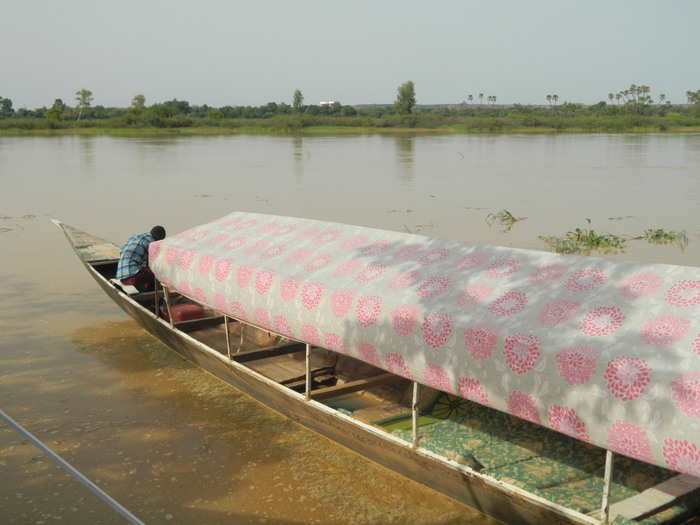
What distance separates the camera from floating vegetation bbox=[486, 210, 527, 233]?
44.6 feet

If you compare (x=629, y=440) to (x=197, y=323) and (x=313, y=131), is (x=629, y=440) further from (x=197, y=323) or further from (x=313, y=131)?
(x=313, y=131)

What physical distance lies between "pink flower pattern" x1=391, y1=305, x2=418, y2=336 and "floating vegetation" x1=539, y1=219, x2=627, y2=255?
27.3ft

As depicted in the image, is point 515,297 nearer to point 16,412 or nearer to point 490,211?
point 16,412

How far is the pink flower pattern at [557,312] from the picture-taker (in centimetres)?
310

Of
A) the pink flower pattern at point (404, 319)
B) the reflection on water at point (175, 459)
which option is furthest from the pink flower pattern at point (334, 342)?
the reflection on water at point (175, 459)

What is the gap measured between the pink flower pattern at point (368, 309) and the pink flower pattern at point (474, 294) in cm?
47

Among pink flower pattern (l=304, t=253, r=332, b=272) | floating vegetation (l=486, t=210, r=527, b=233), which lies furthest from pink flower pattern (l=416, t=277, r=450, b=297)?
floating vegetation (l=486, t=210, r=527, b=233)

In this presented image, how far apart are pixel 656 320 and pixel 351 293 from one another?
1675 mm

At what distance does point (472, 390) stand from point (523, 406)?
296 mm

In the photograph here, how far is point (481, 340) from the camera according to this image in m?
3.17

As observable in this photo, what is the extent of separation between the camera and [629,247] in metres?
11.5

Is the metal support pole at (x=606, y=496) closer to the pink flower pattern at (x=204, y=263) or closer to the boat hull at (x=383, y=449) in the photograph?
the boat hull at (x=383, y=449)

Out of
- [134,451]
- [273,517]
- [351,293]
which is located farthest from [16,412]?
[351,293]

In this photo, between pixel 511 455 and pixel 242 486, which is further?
pixel 242 486
